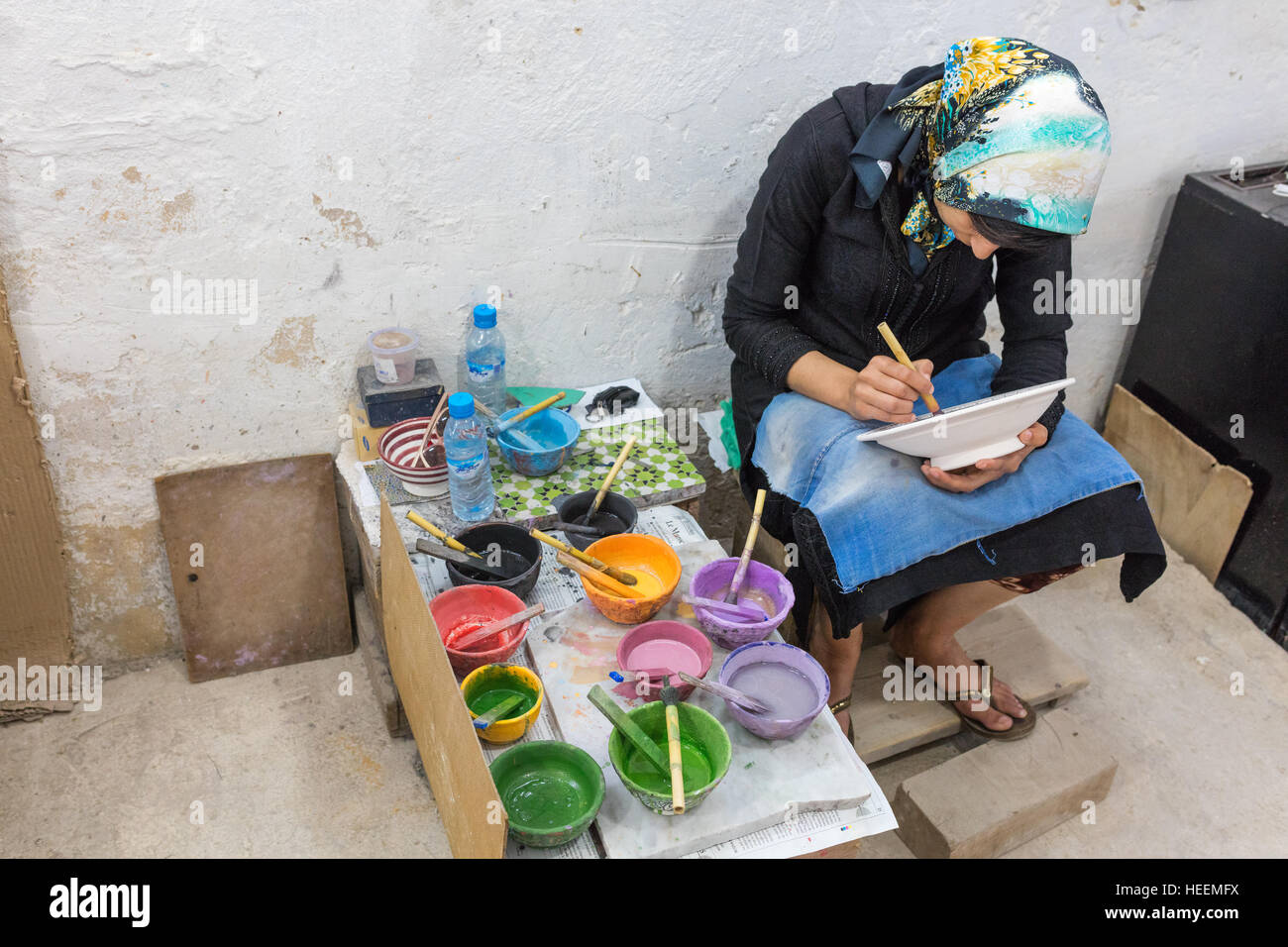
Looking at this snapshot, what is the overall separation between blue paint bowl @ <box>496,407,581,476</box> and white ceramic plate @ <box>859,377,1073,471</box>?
0.71 m

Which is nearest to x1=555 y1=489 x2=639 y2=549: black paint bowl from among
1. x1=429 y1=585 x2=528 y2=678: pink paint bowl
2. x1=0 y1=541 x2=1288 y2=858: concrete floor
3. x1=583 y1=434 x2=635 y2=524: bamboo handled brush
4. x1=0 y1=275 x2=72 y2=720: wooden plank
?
x1=583 y1=434 x2=635 y2=524: bamboo handled brush

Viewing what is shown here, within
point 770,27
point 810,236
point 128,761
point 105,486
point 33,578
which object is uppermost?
point 770,27

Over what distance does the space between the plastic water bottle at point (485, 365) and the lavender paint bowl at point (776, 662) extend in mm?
923

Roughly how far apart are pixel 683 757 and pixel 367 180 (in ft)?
4.42

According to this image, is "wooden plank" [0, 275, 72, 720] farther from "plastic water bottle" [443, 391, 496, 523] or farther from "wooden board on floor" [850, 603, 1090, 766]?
"wooden board on floor" [850, 603, 1090, 766]

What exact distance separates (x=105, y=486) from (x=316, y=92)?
1.02m

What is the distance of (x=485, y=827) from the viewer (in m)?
1.40

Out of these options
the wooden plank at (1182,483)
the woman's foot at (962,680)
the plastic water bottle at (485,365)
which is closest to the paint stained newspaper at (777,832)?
the plastic water bottle at (485,365)

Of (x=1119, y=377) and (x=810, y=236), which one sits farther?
(x=1119, y=377)

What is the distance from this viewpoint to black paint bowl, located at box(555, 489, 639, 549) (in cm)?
207

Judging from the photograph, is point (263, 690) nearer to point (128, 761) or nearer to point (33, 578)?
point (128, 761)

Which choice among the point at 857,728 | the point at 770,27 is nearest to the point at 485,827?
the point at 857,728

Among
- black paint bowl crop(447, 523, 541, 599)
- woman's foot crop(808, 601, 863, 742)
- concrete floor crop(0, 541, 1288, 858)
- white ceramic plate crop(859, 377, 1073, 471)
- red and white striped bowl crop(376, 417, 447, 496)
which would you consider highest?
white ceramic plate crop(859, 377, 1073, 471)

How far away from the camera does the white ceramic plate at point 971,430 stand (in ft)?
5.81
